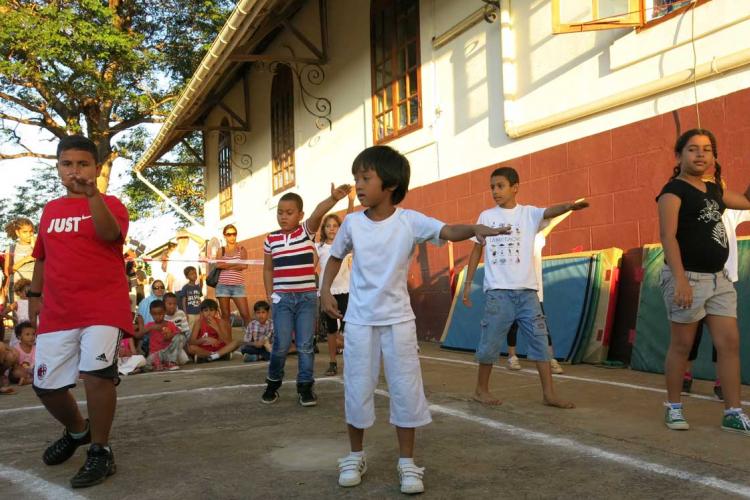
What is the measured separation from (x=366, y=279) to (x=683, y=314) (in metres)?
1.93

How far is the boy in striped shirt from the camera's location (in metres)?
5.25

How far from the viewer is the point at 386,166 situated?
10.9ft

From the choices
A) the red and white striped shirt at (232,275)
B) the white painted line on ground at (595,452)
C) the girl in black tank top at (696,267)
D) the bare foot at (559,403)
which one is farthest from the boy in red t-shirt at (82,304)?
the red and white striped shirt at (232,275)

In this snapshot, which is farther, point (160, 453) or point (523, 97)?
point (523, 97)

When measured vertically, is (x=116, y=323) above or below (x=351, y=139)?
below

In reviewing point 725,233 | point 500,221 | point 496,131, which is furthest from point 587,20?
point 725,233

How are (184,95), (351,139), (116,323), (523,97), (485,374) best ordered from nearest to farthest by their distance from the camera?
1. (116,323)
2. (485,374)
3. (523,97)
4. (351,139)
5. (184,95)

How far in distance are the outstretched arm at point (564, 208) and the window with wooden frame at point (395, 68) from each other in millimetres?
5735

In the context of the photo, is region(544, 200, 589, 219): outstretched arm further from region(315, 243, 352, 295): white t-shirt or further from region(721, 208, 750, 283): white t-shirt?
region(315, 243, 352, 295): white t-shirt

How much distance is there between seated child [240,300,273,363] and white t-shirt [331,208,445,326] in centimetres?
512

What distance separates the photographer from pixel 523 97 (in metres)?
8.07

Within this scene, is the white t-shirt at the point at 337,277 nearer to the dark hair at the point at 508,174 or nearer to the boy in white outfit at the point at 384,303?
the dark hair at the point at 508,174

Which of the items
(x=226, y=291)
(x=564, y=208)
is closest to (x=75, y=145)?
(x=564, y=208)

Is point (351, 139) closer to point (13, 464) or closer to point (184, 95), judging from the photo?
point (184, 95)
